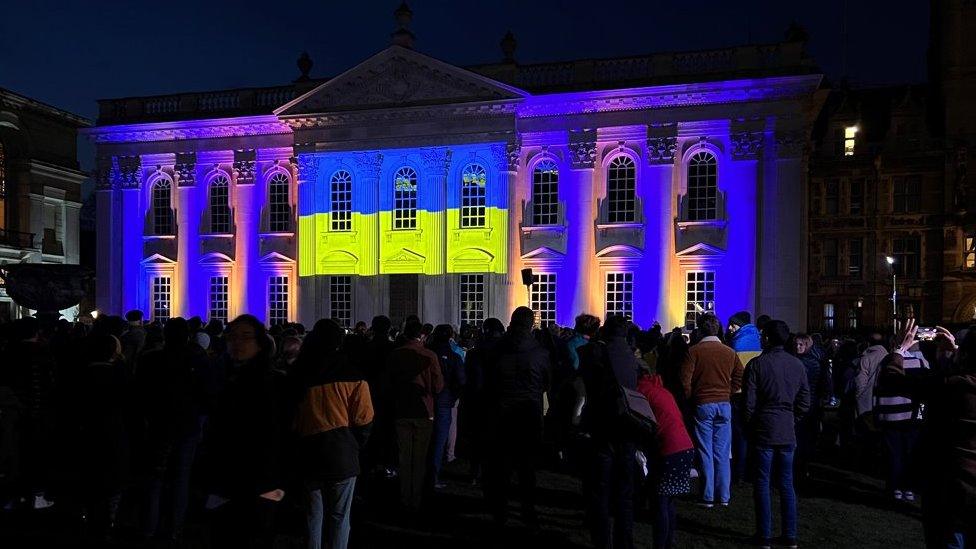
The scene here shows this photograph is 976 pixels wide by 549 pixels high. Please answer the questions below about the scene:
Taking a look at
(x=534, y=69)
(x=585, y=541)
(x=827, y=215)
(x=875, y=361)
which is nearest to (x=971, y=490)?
(x=585, y=541)

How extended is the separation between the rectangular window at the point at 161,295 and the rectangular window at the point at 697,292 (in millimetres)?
21426

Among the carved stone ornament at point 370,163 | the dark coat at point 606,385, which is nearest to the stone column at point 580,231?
the carved stone ornament at point 370,163

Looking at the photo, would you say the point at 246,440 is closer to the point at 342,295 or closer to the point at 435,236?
the point at 435,236

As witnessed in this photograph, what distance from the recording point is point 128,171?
3438 cm

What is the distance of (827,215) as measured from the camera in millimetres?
39906

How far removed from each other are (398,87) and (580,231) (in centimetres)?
874

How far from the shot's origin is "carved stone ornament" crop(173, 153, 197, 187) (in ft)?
110

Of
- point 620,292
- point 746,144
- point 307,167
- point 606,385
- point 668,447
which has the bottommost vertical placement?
point 668,447

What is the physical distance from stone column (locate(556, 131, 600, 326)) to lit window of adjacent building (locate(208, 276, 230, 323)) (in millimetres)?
14181

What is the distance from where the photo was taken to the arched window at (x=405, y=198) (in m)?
30.7

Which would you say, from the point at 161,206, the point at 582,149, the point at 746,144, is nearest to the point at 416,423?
the point at 582,149

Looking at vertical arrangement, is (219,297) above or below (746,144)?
below

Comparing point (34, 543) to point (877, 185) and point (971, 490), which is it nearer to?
point (971, 490)

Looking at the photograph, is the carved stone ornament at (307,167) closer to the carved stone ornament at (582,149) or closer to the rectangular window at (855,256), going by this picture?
the carved stone ornament at (582,149)
